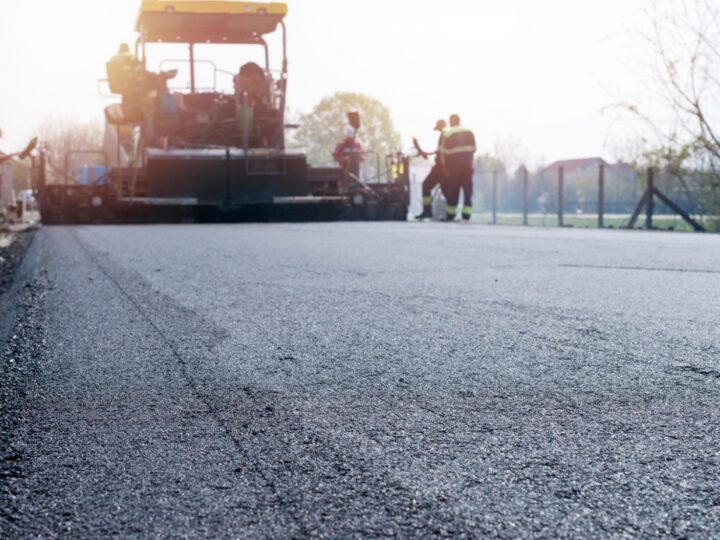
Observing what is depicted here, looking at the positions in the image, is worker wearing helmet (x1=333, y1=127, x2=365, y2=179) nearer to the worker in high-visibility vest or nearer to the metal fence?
the worker in high-visibility vest

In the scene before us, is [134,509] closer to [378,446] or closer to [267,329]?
[378,446]

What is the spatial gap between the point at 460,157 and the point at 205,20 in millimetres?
5138

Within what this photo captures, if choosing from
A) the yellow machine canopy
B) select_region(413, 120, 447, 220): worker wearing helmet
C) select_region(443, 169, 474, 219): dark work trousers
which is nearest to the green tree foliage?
select_region(413, 120, 447, 220): worker wearing helmet

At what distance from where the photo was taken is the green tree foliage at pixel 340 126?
2111 inches

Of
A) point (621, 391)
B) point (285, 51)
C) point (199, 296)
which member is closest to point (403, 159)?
point (285, 51)

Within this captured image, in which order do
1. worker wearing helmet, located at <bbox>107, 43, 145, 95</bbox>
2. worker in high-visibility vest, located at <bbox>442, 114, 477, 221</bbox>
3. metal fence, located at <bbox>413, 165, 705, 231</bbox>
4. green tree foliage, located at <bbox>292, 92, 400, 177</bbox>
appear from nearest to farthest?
worker wearing helmet, located at <bbox>107, 43, 145, 95</bbox> < metal fence, located at <bbox>413, 165, 705, 231</bbox> < worker in high-visibility vest, located at <bbox>442, 114, 477, 221</bbox> < green tree foliage, located at <bbox>292, 92, 400, 177</bbox>

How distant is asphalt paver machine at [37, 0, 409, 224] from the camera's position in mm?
14883

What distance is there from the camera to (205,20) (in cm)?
1496

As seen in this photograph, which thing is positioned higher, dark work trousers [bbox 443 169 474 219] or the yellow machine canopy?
the yellow machine canopy

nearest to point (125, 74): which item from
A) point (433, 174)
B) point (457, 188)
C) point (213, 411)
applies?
point (457, 188)

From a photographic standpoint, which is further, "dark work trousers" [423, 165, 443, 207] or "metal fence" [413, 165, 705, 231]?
"dark work trousers" [423, 165, 443, 207]

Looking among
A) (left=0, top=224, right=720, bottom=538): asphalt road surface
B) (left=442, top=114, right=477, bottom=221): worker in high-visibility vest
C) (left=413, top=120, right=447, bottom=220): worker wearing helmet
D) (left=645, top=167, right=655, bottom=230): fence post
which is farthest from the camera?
(left=413, top=120, right=447, bottom=220): worker wearing helmet

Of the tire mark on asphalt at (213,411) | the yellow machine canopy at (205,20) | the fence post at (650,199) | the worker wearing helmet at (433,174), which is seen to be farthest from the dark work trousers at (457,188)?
the tire mark on asphalt at (213,411)

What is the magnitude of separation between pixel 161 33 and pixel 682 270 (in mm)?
11380
